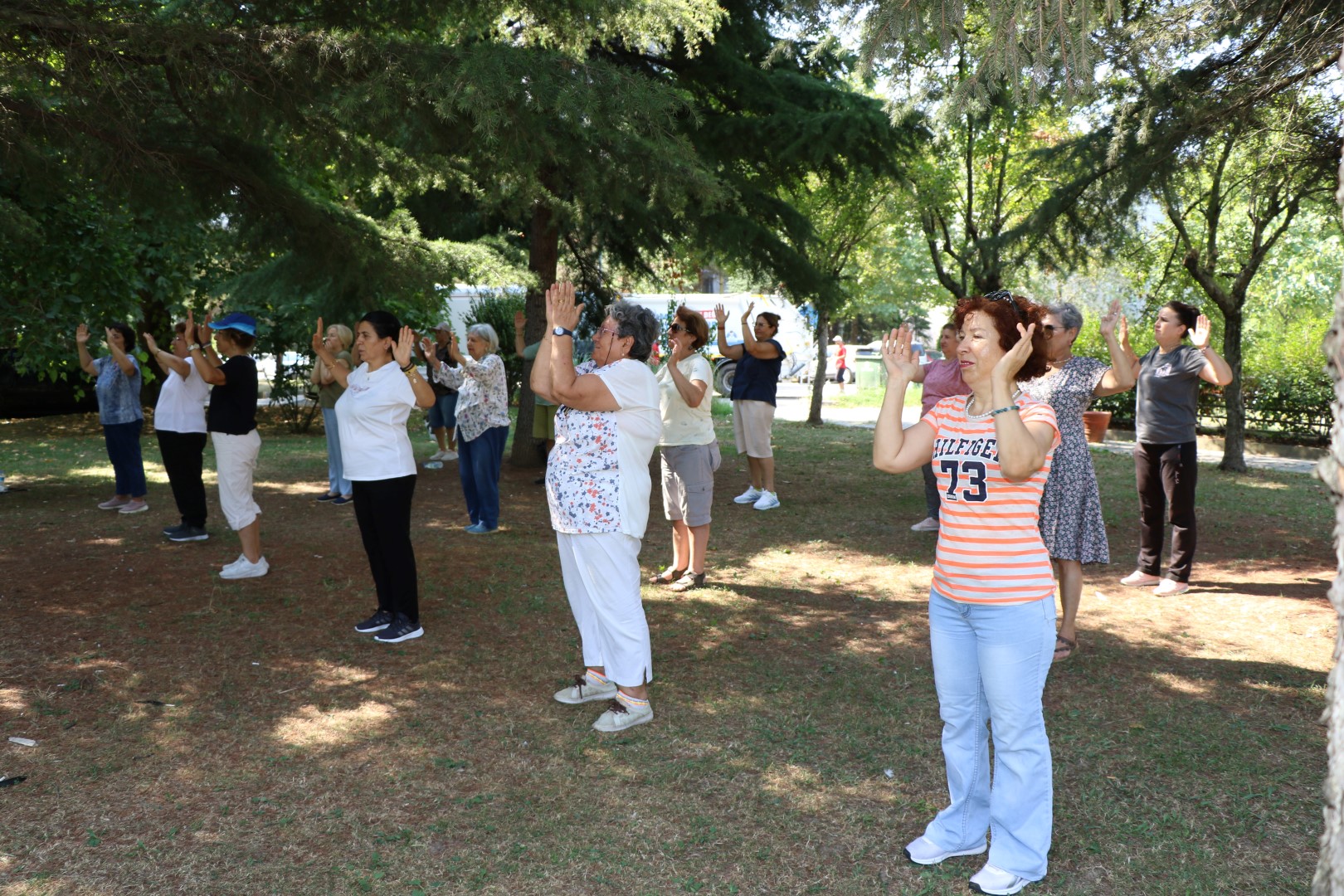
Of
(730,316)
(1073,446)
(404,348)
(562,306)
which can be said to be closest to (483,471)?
(404,348)

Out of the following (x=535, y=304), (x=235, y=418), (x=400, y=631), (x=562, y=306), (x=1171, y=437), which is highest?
(x=535, y=304)

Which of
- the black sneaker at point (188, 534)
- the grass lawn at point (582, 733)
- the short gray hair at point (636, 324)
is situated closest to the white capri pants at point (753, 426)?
the grass lawn at point (582, 733)

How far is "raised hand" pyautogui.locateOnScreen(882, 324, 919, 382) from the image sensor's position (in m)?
3.24

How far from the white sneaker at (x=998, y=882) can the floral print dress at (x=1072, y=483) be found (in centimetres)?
235

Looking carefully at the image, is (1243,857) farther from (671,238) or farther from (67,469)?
(67,469)

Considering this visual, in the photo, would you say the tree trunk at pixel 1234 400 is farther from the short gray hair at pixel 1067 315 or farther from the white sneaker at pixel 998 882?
the white sneaker at pixel 998 882

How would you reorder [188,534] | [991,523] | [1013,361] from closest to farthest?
[1013,361]
[991,523]
[188,534]

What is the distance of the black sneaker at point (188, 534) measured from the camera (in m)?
8.25

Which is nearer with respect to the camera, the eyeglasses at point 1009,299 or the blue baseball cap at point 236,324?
the eyeglasses at point 1009,299

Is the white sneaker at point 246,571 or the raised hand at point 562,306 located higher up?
the raised hand at point 562,306

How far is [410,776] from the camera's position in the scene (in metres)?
4.07

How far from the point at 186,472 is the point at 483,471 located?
94.9 inches

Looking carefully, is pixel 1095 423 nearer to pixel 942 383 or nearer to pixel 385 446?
pixel 942 383

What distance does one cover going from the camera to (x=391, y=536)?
222 inches
